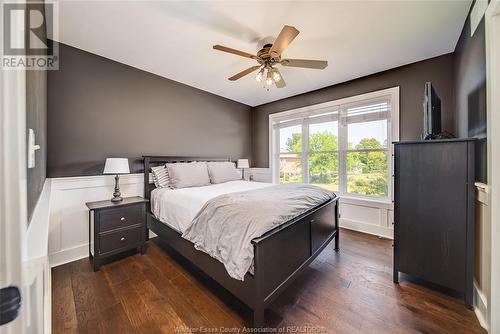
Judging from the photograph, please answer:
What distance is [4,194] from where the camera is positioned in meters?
0.45

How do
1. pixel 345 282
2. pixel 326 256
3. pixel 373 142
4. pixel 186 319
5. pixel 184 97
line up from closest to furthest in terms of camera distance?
pixel 186 319 → pixel 345 282 → pixel 326 256 → pixel 373 142 → pixel 184 97

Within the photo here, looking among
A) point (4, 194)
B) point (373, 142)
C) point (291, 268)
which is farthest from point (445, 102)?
point (4, 194)

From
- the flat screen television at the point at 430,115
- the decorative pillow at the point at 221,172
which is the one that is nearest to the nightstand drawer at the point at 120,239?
the decorative pillow at the point at 221,172

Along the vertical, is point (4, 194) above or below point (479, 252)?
above

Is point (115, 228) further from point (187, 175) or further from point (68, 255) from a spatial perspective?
point (187, 175)

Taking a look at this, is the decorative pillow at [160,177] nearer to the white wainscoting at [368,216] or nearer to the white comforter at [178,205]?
the white comforter at [178,205]

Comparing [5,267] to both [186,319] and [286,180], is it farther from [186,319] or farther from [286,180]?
[286,180]

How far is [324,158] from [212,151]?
7.52ft

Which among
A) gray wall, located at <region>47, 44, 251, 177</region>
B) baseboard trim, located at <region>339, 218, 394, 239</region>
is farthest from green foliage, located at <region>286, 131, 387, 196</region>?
gray wall, located at <region>47, 44, 251, 177</region>

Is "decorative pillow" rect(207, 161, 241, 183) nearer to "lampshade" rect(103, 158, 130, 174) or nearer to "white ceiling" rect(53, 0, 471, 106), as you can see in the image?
"lampshade" rect(103, 158, 130, 174)

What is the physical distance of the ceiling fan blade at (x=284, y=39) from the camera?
1715 mm

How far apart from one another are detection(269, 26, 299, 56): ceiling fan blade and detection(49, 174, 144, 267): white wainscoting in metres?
2.67

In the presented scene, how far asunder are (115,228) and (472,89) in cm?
407

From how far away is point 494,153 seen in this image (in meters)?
1.43
